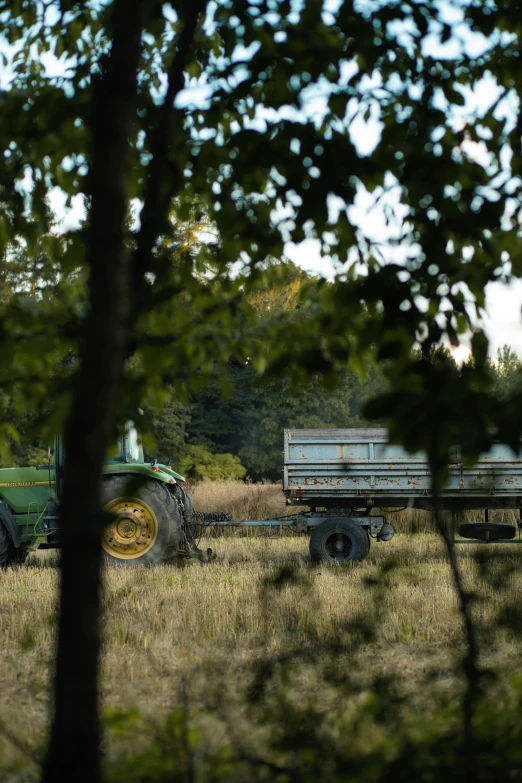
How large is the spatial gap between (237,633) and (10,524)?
4.76m

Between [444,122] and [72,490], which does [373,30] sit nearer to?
[444,122]

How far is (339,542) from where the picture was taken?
11.2 m

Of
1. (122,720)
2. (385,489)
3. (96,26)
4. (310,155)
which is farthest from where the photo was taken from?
(385,489)

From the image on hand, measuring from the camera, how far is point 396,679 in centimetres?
275

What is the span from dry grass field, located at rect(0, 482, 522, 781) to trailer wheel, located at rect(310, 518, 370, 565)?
94cm

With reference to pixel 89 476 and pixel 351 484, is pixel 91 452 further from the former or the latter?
pixel 351 484

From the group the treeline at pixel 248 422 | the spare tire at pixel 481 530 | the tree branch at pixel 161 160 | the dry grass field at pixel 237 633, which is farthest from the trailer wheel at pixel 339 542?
the treeline at pixel 248 422

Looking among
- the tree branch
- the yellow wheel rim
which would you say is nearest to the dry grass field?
the yellow wheel rim

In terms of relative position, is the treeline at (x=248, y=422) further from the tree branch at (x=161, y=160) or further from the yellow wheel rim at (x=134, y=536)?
the tree branch at (x=161, y=160)

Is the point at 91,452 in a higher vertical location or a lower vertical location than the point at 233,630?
higher

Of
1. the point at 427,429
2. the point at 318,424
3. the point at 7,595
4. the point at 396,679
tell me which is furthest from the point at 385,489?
the point at 318,424

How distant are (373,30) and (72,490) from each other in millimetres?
1580

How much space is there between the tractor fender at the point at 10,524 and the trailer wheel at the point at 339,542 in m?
3.58

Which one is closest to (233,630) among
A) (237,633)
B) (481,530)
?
(237,633)
